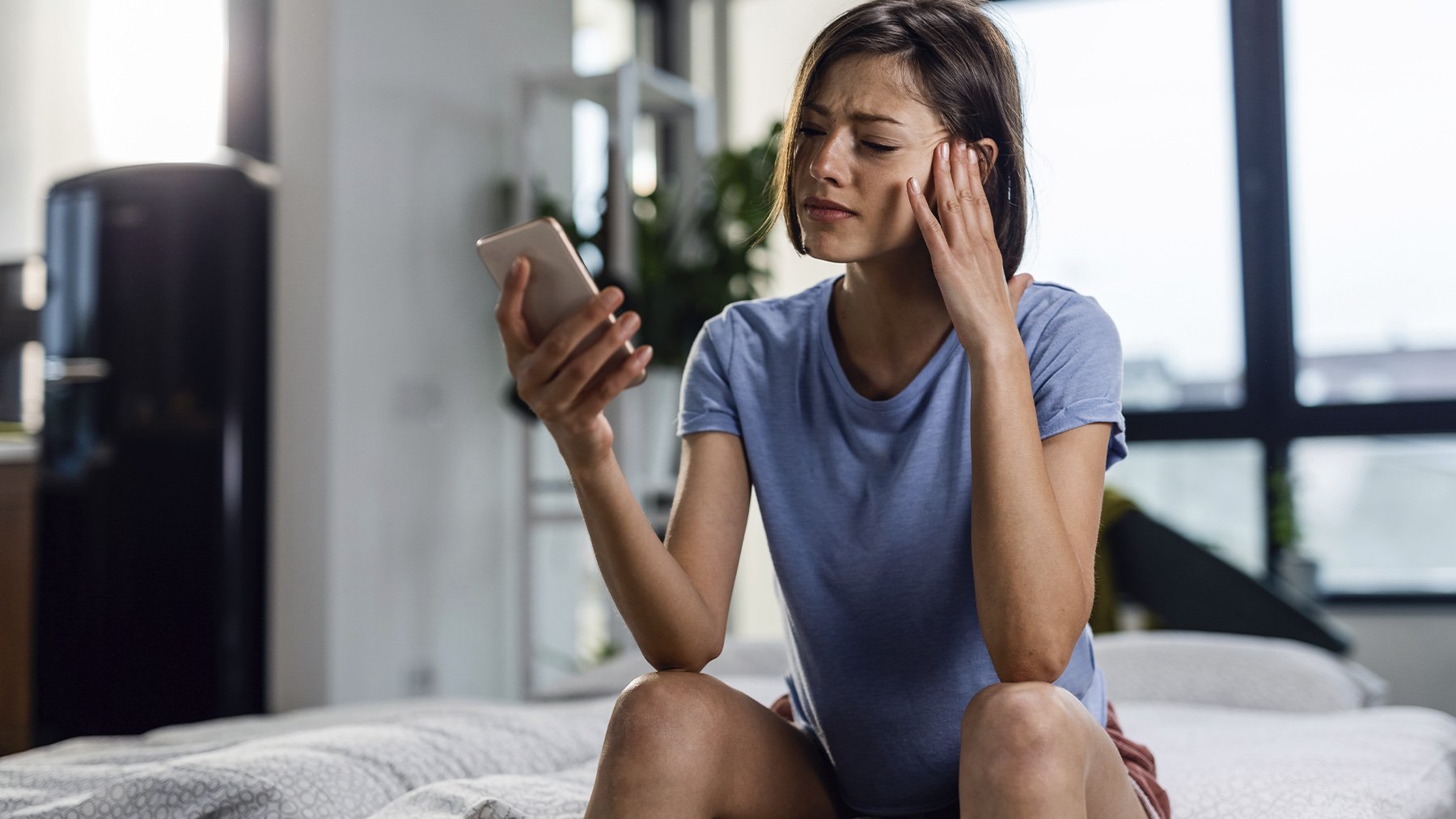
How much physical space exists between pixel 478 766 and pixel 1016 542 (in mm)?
704

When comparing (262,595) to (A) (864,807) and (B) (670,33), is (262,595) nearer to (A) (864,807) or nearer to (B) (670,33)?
(A) (864,807)

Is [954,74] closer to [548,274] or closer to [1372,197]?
[548,274]

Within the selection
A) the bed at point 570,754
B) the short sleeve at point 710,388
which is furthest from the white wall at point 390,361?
the short sleeve at point 710,388

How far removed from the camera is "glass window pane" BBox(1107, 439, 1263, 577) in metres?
3.59

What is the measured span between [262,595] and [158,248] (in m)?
0.82

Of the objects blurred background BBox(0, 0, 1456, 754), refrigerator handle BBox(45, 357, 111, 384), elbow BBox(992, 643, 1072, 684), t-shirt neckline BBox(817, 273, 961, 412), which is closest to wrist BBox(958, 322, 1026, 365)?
t-shirt neckline BBox(817, 273, 961, 412)

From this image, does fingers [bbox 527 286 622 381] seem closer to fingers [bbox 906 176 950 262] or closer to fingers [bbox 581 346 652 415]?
fingers [bbox 581 346 652 415]

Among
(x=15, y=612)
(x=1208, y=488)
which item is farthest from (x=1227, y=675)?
(x=15, y=612)

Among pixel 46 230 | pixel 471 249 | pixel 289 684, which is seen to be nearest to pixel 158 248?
pixel 46 230

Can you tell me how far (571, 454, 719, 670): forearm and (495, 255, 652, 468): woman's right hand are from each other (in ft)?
0.20

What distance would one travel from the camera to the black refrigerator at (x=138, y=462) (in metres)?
2.68

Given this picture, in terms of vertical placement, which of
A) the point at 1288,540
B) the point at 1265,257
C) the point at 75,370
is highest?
the point at 1265,257

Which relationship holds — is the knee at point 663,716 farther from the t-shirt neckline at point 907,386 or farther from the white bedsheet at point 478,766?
the t-shirt neckline at point 907,386

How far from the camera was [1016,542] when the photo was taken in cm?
89
